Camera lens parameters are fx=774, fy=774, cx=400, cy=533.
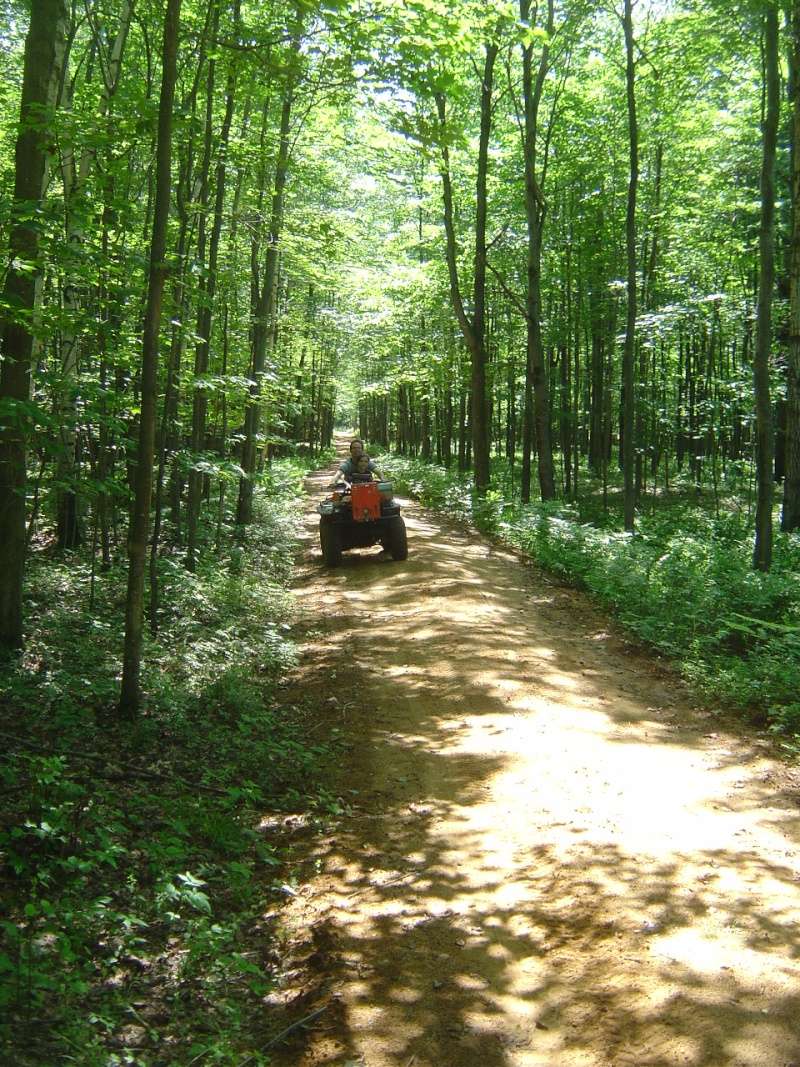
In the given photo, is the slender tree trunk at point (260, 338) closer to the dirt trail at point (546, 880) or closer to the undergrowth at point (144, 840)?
the undergrowth at point (144, 840)

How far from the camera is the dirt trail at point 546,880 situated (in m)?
3.08

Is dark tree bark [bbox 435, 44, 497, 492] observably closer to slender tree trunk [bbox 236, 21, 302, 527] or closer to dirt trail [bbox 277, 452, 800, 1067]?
slender tree trunk [bbox 236, 21, 302, 527]

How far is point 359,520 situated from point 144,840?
357 inches

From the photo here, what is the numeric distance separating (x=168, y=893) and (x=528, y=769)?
2.87 metres

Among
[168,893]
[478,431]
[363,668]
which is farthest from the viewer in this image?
[478,431]

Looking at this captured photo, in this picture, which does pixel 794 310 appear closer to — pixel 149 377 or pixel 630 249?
pixel 630 249

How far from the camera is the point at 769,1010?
3.06m

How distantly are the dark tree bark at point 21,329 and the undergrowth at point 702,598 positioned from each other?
642 cm

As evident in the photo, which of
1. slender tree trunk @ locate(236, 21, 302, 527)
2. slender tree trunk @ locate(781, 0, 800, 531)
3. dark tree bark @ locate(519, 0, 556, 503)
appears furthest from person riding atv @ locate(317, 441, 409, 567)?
slender tree trunk @ locate(781, 0, 800, 531)

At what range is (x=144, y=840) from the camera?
436 cm

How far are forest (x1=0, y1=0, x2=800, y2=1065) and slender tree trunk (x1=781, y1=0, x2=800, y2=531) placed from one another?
6 cm

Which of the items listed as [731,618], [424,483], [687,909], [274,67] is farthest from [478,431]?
[687,909]

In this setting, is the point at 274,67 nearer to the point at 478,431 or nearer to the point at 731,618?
the point at 731,618

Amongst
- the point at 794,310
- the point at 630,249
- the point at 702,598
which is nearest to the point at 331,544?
the point at 702,598
